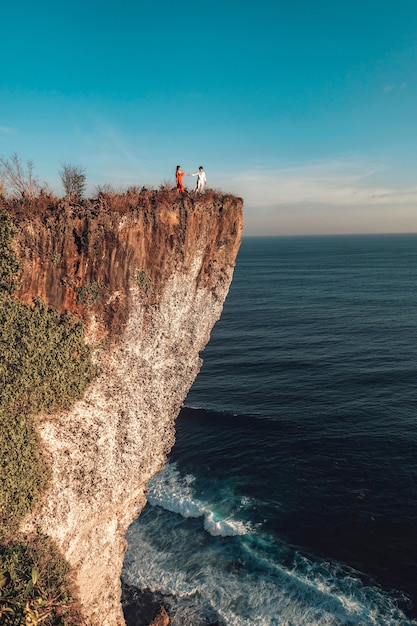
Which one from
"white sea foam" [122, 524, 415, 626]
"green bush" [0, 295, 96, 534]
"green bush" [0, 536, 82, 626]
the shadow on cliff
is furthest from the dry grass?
"white sea foam" [122, 524, 415, 626]

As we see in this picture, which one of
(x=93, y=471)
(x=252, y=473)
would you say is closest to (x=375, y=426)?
(x=252, y=473)

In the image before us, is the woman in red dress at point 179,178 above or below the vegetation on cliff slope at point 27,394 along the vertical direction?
above

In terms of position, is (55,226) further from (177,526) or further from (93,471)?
(177,526)

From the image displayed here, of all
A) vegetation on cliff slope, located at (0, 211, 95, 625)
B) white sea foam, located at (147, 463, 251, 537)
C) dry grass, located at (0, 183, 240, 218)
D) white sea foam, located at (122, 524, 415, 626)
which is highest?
dry grass, located at (0, 183, 240, 218)

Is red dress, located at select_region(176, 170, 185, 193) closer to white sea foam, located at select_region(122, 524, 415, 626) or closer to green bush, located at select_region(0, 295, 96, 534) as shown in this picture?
green bush, located at select_region(0, 295, 96, 534)

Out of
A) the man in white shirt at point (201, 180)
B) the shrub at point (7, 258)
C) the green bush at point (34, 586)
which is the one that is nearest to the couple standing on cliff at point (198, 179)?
the man in white shirt at point (201, 180)

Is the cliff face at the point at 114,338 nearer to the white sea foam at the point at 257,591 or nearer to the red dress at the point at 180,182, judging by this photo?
the red dress at the point at 180,182

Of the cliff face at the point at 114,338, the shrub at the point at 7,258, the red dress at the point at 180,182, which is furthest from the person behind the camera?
the red dress at the point at 180,182
